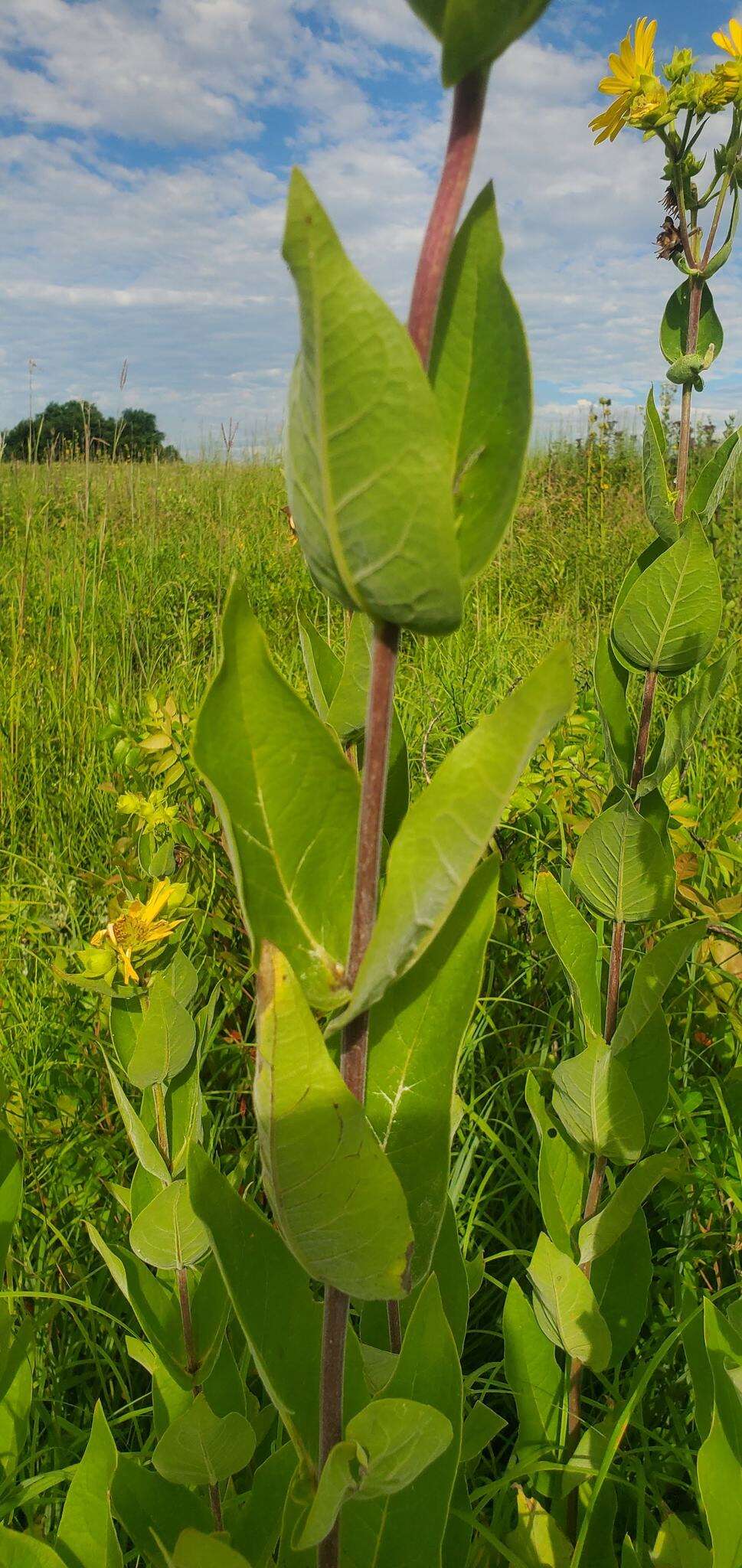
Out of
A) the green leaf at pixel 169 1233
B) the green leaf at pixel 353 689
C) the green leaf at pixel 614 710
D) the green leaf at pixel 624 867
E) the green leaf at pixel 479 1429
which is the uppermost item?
the green leaf at pixel 353 689

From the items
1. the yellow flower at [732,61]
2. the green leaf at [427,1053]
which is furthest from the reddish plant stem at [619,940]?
the green leaf at [427,1053]

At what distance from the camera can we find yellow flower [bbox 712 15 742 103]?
42.6 inches

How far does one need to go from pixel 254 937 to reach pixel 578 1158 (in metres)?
0.83

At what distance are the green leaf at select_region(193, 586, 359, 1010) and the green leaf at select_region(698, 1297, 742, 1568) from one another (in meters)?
0.54

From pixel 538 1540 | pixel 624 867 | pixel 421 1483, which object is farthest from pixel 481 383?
pixel 538 1540

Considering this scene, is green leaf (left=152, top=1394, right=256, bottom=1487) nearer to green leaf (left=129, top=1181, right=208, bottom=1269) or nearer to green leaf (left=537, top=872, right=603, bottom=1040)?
green leaf (left=129, top=1181, right=208, bottom=1269)

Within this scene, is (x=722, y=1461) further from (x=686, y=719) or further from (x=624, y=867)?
(x=686, y=719)

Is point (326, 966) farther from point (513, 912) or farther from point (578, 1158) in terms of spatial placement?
point (513, 912)

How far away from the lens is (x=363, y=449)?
1.24ft

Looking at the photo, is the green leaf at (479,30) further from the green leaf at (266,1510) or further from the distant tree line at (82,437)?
the distant tree line at (82,437)

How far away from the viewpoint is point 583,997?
1088mm

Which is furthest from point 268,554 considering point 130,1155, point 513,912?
point 130,1155

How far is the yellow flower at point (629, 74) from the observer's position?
1.14 m

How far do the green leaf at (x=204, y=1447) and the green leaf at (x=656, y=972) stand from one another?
1.64 feet
